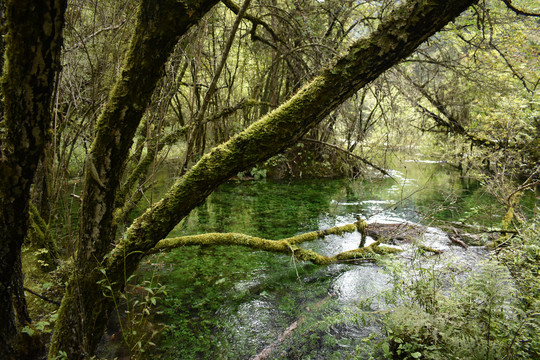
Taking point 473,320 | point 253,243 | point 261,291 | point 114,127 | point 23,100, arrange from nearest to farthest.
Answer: point 23,100
point 114,127
point 473,320
point 253,243
point 261,291

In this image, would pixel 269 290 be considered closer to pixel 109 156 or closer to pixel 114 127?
pixel 109 156

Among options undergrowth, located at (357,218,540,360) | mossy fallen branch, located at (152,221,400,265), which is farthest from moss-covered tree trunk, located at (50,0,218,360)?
undergrowth, located at (357,218,540,360)

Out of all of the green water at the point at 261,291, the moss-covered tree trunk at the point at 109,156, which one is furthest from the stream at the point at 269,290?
the moss-covered tree trunk at the point at 109,156

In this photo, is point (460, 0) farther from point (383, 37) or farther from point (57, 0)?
point (57, 0)

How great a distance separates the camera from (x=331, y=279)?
4410 millimetres

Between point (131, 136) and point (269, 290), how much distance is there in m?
2.97

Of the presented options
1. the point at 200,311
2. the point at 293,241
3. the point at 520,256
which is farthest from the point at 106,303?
the point at 520,256

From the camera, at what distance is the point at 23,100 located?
1345mm

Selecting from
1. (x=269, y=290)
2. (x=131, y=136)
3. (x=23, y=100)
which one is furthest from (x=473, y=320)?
(x=23, y=100)

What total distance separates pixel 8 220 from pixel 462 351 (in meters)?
3.24

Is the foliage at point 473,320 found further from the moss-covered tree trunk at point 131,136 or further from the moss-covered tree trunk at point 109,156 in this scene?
the moss-covered tree trunk at point 109,156

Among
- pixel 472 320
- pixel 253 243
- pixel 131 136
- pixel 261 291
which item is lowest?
pixel 261 291

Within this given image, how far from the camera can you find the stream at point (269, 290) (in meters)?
3.08

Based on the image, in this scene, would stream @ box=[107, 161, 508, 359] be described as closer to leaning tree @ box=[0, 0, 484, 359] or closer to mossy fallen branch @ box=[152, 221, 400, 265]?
mossy fallen branch @ box=[152, 221, 400, 265]
